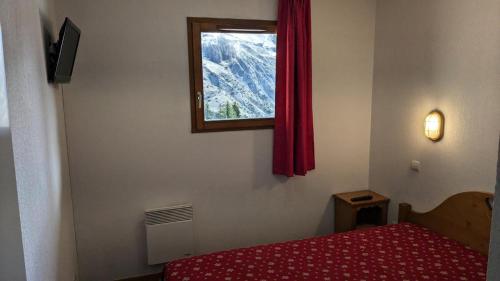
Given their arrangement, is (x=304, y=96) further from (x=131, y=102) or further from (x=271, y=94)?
(x=131, y=102)

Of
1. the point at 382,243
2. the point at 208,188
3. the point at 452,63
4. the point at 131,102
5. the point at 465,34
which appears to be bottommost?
the point at 382,243

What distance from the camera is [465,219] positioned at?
249 centimetres

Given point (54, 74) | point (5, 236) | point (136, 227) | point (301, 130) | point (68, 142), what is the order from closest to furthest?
point (5, 236), point (54, 74), point (68, 142), point (136, 227), point (301, 130)

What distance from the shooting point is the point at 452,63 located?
8.41 feet

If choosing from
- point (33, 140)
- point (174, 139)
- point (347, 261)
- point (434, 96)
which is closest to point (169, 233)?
point (174, 139)

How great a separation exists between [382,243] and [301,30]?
181 cm

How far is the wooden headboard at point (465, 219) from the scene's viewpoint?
236 cm

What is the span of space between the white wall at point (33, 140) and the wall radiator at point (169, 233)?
33.9 inches

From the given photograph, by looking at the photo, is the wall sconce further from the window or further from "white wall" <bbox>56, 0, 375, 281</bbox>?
the window

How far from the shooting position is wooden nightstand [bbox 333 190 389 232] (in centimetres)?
316

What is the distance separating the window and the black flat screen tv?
971mm

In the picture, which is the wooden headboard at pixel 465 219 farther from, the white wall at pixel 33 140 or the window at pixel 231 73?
the white wall at pixel 33 140

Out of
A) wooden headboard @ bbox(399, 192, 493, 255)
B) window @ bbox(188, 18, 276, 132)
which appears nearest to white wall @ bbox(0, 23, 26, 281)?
window @ bbox(188, 18, 276, 132)

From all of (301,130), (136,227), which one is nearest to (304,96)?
(301,130)
